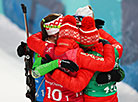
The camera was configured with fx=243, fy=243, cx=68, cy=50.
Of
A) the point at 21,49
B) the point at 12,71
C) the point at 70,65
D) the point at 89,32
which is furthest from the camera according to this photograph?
the point at 12,71

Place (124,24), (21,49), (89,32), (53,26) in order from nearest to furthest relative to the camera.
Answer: (89,32), (53,26), (21,49), (124,24)

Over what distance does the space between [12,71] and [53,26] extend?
226 centimetres

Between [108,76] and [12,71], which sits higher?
[108,76]

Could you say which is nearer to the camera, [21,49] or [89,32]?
[89,32]

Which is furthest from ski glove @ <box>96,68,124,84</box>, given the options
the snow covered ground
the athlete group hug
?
the snow covered ground

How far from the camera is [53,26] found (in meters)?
1.51

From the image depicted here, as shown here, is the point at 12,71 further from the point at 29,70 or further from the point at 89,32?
the point at 89,32

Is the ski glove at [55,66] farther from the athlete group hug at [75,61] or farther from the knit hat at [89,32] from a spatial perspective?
the knit hat at [89,32]

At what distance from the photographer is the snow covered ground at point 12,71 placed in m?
2.90

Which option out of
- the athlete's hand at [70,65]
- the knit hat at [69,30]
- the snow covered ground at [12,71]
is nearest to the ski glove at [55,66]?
the athlete's hand at [70,65]

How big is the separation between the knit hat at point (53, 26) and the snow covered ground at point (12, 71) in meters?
1.43

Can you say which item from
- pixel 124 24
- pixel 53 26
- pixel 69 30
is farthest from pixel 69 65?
pixel 124 24

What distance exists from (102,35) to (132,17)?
4.69ft

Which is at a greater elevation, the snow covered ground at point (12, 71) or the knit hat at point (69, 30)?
the knit hat at point (69, 30)
